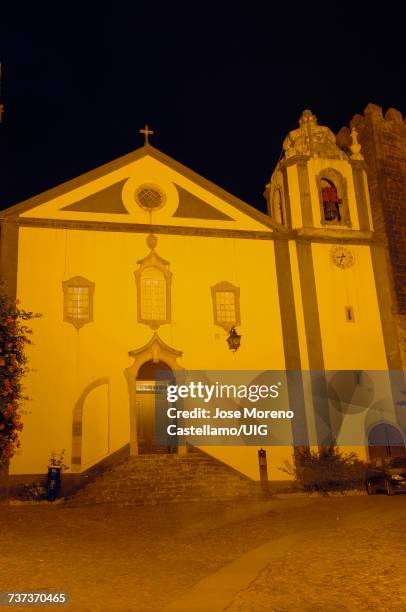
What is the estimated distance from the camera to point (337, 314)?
68.1 feet

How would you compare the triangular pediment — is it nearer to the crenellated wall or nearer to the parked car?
the crenellated wall

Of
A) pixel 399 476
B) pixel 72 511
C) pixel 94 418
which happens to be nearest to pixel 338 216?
pixel 399 476

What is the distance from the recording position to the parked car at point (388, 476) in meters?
16.7

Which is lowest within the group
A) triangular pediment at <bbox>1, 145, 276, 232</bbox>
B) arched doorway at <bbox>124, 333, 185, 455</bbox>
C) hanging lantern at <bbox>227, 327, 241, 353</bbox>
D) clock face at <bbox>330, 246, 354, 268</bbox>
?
arched doorway at <bbox>124, 333, 185, 455</bbox>

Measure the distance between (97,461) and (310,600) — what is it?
1237 cm

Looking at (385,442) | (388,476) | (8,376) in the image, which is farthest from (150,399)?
(8,376)

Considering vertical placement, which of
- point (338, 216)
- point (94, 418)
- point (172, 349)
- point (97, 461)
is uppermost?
point (338, 216)

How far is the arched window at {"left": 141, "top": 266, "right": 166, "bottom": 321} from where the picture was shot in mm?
19578

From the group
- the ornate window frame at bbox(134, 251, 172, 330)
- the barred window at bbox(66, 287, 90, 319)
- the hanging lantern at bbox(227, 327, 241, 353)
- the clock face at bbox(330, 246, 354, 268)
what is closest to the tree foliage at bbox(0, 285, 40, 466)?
the barred window at bbox(66, 287, 90, 319)

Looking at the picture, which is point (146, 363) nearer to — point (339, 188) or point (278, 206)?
point (278, 206)

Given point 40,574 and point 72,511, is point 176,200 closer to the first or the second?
point 72,511

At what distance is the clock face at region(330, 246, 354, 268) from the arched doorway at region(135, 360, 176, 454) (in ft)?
23.4

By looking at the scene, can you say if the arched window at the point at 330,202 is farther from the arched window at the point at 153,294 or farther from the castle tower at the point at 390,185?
the arched window at the point at 153,294

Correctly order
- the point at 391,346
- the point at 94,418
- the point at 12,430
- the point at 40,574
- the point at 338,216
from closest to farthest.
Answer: the point at 40,574 < the point at 12,430 < the point at 94,418 < the point at 391,346 < the point at 338,216
